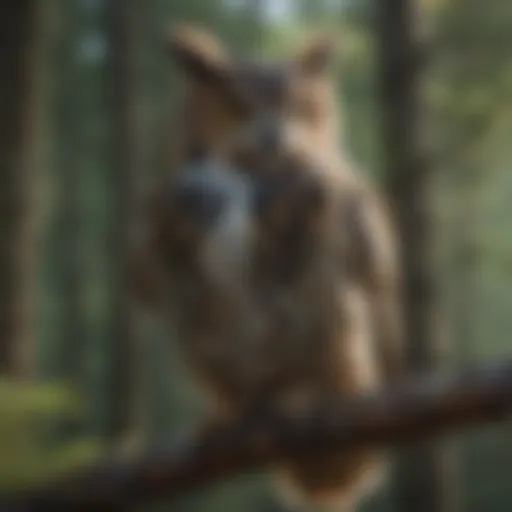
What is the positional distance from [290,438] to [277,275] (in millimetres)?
140

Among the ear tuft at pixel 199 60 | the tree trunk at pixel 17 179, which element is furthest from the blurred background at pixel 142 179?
the ear tuft at pixel 199 60

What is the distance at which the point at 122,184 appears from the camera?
1243mm

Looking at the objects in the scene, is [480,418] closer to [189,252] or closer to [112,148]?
[189,252]

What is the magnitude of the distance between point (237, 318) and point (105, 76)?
64 centimetres

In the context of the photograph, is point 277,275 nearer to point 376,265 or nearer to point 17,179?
point 376,265

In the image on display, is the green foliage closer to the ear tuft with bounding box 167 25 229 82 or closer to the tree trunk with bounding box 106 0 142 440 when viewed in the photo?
the ear tuft with bounding box 167 25 229 82

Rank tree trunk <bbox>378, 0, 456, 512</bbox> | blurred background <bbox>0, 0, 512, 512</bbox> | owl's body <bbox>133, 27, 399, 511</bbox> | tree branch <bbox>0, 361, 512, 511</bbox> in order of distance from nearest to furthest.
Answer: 1. tree branch <bbox>0, 361, 512, 511</bbox>
2. owl's body <bbox>133, 27, 399, 511</bbox>
3. blurred background <bbox>0, 0, 512, 512</bbox>
4. tree trunk <bbox>378, 0, 456, 512</bbox>

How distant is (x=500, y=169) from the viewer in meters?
1.07

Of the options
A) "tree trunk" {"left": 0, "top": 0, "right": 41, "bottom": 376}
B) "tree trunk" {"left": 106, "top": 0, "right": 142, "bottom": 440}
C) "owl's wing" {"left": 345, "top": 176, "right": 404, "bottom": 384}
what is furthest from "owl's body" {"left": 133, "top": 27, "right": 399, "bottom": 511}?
"tree trunk" {"left": 106, "top": 0, "right": 142, "bottom": 440}

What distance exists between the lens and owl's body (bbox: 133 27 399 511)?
0.73 metres

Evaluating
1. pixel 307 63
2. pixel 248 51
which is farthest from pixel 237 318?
pixel 248 51

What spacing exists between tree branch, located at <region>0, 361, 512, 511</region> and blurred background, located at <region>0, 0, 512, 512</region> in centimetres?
10

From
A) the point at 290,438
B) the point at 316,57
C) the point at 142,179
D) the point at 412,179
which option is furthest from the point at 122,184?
the point at 290,438

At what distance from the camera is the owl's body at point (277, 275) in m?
0.73
